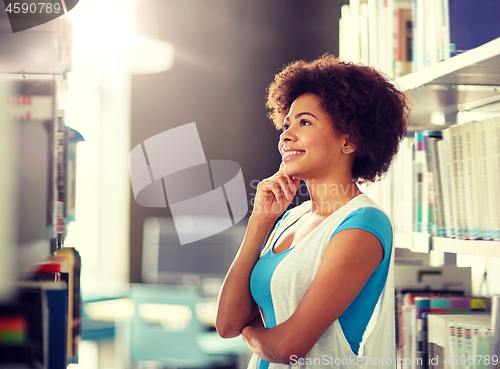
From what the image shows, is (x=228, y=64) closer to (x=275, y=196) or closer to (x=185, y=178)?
(x=185, y=178)

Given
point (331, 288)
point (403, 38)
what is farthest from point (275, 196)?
point (403, 38)

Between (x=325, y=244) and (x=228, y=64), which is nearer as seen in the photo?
(x=325, y=244)

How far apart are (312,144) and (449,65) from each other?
38 cm

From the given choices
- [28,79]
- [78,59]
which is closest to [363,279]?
[28,79]

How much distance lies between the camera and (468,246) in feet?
3.23

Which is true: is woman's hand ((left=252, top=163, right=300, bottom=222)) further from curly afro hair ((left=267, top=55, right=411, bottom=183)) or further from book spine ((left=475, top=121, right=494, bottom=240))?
book spine ((left=475, top=121, right=494, bottom=240))

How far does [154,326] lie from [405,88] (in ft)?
6.99

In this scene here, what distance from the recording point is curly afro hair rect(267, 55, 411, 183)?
3.66 ft

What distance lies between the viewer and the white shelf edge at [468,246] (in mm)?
914

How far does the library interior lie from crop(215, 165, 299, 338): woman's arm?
42cm

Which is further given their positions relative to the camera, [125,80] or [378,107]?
[125,80]

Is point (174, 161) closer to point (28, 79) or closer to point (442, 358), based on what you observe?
point (28, 79)

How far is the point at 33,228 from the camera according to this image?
1.18 meters

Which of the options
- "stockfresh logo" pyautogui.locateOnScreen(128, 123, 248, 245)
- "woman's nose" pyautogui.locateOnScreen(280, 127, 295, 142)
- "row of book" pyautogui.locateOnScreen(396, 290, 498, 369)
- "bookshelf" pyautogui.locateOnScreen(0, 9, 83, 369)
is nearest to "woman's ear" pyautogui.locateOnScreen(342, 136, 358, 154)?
"woman's nose" pyautogui.locateOnScreen(280, 127, 295, 142)
